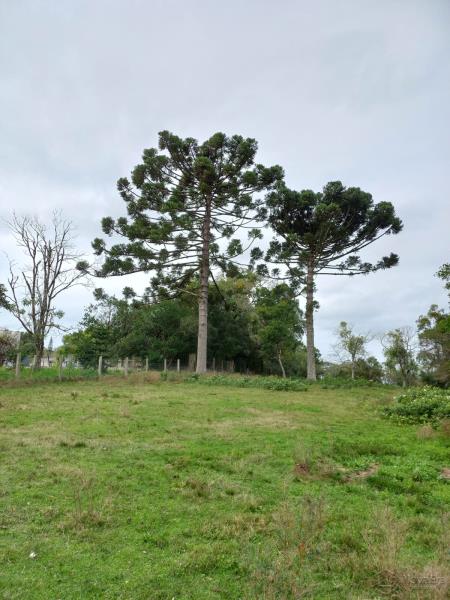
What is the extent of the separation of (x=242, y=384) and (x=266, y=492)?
16.2 m

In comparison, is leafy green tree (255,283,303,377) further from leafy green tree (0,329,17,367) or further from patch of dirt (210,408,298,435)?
patch of dirt (210,408,298,435)

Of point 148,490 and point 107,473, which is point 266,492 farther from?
point 107,473

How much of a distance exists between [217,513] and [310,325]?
77.8ft

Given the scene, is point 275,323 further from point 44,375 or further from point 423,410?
point 423,410

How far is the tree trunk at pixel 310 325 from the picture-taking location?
27.1 meters

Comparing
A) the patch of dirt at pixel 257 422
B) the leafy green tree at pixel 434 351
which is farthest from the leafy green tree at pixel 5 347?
the leafy green tree at pixel 434 351

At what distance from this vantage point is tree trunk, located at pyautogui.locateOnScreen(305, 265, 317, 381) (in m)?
27.1

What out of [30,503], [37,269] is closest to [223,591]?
[30,503]

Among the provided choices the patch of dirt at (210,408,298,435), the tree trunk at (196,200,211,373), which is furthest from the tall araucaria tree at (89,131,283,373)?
the patch of dirt at (210,408,298,435)

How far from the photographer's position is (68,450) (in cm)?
663

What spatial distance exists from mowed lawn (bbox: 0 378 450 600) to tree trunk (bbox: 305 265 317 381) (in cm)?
1809

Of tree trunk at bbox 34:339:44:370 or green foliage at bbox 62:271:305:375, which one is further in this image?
green foliage at bbox 62:271:305:375

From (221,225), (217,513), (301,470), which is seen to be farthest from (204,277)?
(217,513)

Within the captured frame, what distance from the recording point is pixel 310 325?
1079 inches
